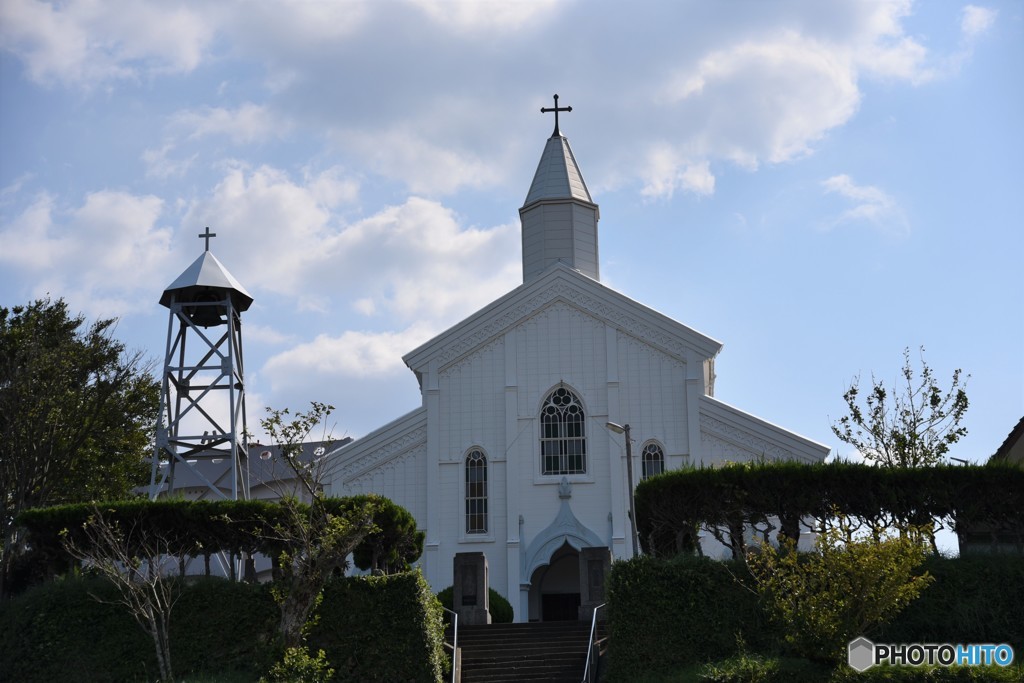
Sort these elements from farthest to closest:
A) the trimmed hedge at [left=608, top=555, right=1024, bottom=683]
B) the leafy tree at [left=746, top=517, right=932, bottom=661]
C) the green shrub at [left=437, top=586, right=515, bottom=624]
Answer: the green shrub at [left=437, top=586, right=515, bottom=624] < the trimmed hedge at [left=608, top=555, right=1024, bottom=683] < the leafy tree at [left=746, top=517, right=932, bottom=661]

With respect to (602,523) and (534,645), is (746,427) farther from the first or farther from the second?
(534,645)

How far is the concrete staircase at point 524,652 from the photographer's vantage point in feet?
75.6

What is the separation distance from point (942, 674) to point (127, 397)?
2670 centimetres

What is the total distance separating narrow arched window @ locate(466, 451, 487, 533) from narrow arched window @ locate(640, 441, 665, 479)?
15.8ft

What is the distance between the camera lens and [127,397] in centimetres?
3656

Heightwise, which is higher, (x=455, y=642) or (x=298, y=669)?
(x=455, y=642)

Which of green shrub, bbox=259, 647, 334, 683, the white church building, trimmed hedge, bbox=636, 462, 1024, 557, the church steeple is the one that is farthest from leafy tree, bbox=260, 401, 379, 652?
the church steeple

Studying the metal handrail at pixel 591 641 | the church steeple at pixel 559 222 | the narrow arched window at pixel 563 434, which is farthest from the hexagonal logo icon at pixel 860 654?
the church steeple at pixel 559 222

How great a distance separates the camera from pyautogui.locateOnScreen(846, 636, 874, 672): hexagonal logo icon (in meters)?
18.5

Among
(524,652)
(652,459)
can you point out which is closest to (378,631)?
(524,652)

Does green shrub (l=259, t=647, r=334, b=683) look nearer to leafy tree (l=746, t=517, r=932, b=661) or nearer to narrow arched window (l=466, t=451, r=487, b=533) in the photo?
leafy tree (l=746, t=517, r=932, b=661)

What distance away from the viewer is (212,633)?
2162 cm

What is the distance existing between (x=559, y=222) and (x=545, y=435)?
27.7 feet

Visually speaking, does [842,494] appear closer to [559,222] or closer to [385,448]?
[385,448]
